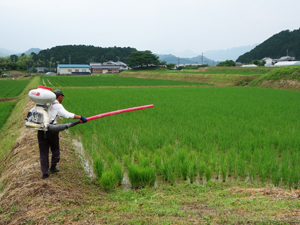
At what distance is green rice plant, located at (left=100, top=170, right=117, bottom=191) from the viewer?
3.46 meters

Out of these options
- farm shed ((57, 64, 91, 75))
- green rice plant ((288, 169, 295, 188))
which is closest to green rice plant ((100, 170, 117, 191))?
green rice plant ((288, 169, 295, 188))

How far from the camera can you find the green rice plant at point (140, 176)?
369cm

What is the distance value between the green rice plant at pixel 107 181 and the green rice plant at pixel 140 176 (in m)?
0.33

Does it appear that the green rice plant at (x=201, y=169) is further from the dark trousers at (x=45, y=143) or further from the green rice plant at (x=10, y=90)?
the green rice plant at (x=10, y=90)

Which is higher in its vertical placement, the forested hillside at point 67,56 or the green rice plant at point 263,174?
the forested hillside at point 67,56

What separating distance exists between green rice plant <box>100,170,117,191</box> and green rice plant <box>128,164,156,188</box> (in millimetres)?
326

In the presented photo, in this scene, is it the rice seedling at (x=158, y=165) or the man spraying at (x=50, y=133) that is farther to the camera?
the rice seedling at (x=158, y=165)

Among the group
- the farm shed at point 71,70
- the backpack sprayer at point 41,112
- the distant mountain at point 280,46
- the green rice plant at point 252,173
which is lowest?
the green rice plant at point 252,173

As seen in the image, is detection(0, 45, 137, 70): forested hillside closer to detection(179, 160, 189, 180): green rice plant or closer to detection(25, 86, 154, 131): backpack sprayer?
detection(179, 160, 189, 180): green rice plant

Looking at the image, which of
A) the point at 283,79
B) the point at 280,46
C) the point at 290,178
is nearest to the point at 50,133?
the point at 290,178

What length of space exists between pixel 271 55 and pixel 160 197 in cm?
7149

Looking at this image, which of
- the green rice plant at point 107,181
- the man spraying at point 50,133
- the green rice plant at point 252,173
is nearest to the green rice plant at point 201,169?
the green rice plant at point 252,173

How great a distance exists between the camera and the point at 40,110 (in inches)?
131

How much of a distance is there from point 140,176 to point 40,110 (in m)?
1.74
